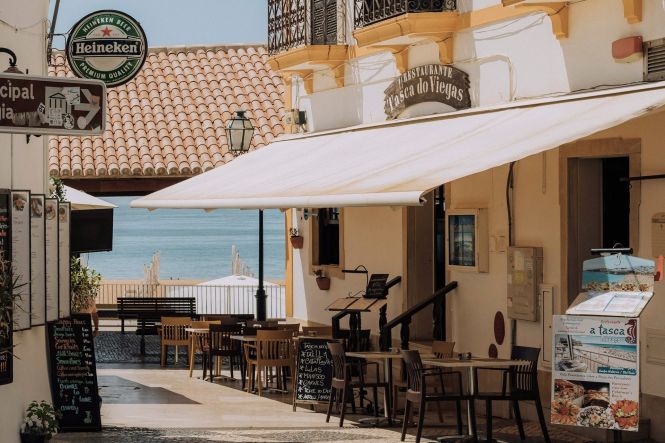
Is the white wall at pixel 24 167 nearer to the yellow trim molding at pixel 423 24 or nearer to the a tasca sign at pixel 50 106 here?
the a tasca sign at pixel 50 106

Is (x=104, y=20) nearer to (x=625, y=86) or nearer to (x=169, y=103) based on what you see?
(x=625, y=86)

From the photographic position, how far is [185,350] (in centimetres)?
2645

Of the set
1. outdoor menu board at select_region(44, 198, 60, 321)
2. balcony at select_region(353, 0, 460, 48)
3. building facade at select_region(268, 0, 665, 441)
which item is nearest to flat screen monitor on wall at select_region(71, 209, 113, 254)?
outdoor menu board at select_region(44, 198, 60, 321)

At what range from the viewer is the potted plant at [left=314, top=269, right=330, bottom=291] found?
23.0m

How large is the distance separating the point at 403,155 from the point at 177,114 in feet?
50.1

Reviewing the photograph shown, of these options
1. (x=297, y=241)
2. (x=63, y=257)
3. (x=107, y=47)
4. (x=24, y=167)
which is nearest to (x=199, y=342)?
(x=297, y=241)

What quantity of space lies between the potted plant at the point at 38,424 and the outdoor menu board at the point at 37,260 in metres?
0.83

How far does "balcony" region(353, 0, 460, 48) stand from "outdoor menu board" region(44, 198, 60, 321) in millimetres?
5730

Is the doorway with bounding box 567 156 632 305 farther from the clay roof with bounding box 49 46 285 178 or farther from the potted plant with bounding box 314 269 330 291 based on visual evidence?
the clay roof with bounding box 49 46 285 178

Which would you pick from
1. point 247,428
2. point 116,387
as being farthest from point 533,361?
point 116,387

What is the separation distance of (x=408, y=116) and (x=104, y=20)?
574 cm

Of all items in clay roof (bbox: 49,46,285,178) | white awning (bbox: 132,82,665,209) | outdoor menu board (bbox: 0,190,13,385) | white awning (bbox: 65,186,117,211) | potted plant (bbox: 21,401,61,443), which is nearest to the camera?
outdoor menu board (bbox: 0,190,13,385)

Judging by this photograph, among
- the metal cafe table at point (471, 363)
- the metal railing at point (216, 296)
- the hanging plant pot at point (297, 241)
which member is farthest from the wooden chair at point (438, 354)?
the metal railing at point (216, 296)

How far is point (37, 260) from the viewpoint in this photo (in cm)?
1364
